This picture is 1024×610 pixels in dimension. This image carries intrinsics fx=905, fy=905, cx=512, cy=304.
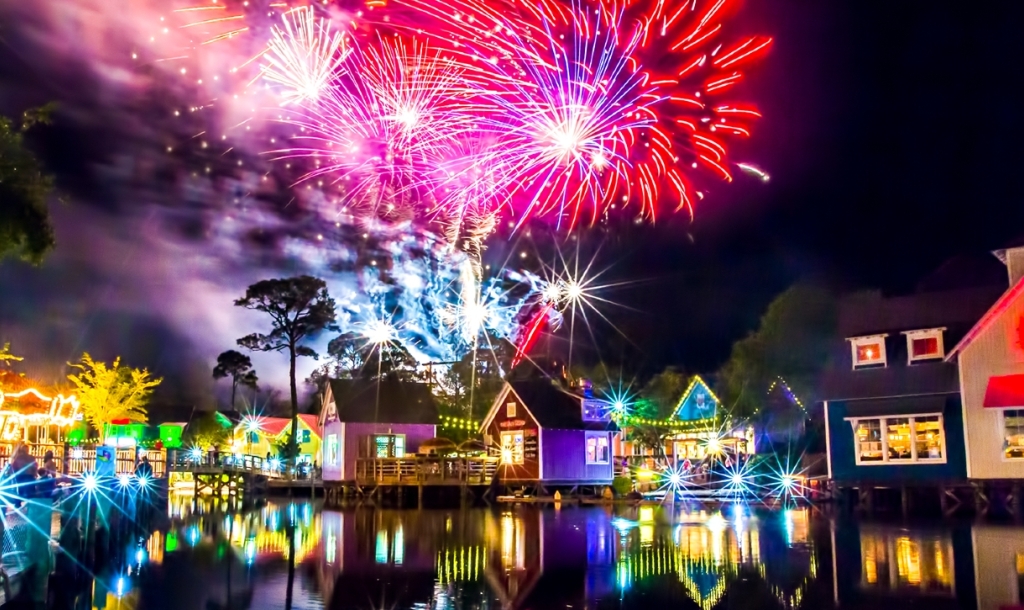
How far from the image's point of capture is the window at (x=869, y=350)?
32.8 m

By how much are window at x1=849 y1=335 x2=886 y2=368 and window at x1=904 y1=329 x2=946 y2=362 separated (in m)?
0.87

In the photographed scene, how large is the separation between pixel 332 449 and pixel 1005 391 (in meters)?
35.2

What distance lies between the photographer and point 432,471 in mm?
44219

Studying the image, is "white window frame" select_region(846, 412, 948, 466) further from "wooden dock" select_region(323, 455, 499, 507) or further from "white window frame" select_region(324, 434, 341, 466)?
"white window frame" select_region(324, 434, 341, 466)

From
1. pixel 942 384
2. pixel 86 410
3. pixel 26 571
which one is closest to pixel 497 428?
pixel 942 384

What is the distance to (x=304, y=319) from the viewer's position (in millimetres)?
60250

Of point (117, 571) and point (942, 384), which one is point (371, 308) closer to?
point (942, 384)

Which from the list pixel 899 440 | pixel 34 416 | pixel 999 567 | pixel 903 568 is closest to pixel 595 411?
pixel 899 440

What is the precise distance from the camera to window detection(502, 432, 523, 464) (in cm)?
4481

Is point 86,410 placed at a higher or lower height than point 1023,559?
higher

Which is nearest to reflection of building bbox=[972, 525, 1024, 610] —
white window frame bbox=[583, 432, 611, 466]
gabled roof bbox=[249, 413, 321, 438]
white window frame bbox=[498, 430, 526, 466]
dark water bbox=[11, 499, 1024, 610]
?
dark water bbox=[11, 499, 1024, 610]

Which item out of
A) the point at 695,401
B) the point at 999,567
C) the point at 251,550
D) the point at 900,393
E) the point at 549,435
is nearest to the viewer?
the point at 999,567

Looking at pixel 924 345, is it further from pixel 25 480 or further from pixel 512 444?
pixel 25 480

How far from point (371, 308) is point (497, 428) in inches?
650
